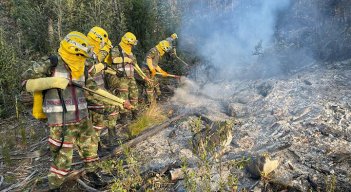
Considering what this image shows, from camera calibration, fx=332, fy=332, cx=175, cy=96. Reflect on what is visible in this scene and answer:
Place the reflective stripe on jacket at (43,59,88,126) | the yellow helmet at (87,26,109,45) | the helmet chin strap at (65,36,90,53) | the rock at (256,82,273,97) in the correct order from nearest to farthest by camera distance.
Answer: the helmet chin strap at (65,36,90,53) → the reflective stripe on jacket at (43,59,88,126) → the yellow helmet at (87,26,109,45) → the rock at (256,82,273,97)

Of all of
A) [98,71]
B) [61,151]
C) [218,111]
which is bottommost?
[61,151]

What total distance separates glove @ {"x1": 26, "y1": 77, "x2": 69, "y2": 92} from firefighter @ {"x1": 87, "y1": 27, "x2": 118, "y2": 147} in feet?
2.93

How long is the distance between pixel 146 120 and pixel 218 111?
174 cm

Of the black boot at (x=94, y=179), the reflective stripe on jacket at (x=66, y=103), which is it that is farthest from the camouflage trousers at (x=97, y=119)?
the reflective stripe on jacket at (x=66, y=103)

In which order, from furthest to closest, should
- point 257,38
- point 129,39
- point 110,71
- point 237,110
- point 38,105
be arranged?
point 257,38 < point 237,110 < point 129,39 < point 110,71 < point 38,105

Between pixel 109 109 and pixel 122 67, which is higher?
pixel 122 67

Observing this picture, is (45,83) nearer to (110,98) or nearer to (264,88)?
(110,98)

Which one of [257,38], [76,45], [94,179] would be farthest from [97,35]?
[257,38]

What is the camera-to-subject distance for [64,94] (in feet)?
13.9

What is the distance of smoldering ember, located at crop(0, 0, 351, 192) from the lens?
4.28 meters

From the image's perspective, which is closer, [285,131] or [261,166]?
[261,166]

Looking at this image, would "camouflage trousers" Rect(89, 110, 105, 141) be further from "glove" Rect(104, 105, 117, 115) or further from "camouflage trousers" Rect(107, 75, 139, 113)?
"camouflage trousers" Rect(107, 75, 139, 113)

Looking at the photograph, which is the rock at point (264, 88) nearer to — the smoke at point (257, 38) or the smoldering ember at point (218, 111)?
the smoldering ember at point (218, 111)

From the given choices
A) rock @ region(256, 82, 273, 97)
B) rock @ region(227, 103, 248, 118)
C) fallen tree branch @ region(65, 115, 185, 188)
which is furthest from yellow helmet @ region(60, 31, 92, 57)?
rock @ region(256, 82, 273, 97)
